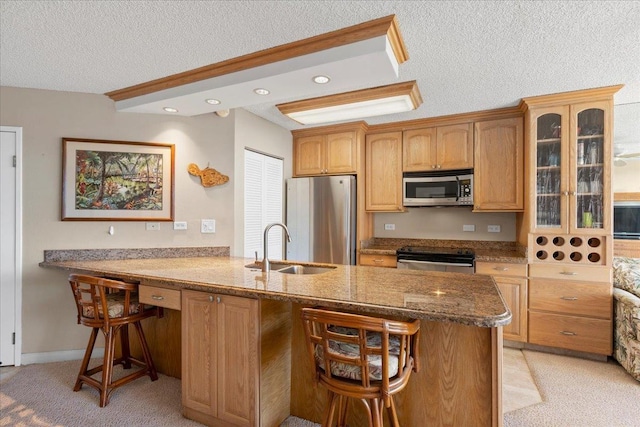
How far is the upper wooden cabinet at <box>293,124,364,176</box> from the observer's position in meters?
3.83

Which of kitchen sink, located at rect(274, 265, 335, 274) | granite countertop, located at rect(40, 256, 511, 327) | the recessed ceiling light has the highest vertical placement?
the recessed ceiling light

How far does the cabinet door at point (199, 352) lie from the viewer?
6.10ft

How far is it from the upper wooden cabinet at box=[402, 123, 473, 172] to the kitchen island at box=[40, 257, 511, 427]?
1894 millimetres

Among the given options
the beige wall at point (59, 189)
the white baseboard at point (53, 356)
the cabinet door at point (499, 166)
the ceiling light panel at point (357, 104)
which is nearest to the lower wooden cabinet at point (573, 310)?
the cabinet door at point (499, 166)

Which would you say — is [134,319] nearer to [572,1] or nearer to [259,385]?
[259,385]

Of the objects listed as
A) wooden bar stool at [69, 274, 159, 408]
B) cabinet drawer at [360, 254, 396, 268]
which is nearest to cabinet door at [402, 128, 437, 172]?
cabinet drawer at [360, 254, 396, 268]

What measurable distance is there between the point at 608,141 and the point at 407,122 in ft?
5.96

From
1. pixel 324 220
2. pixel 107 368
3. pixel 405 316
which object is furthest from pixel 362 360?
pixel 324 220

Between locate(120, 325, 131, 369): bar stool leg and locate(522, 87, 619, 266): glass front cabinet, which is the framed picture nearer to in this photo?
locate(120, 325, 131, 369): bar stool leg

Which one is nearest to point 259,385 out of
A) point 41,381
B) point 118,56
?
point 41,381

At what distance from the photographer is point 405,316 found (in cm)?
131

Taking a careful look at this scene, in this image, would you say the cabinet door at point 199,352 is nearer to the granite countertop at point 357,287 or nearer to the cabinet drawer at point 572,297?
the granite countertop at point 357,287

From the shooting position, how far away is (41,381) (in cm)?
242

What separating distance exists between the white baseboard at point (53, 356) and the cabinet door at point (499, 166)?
404 cm
